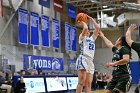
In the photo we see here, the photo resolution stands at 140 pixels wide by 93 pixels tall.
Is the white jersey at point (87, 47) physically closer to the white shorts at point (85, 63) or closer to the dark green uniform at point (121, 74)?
the white shorts at point (85, 63)

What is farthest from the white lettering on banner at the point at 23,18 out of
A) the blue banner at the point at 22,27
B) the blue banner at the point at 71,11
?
the blue banner at the point at 71,11

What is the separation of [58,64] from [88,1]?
27.2ft

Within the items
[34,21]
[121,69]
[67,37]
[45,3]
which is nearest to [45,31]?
[34,21]

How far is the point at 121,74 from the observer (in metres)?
6.27

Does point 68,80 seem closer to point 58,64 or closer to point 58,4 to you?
point 58,64

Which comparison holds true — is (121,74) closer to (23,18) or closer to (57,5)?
(23,18)

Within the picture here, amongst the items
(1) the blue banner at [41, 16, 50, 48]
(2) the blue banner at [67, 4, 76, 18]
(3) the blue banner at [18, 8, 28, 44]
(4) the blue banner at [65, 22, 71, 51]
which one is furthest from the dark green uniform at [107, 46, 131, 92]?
(2) the blue banner at [67, 4, 76, 18]

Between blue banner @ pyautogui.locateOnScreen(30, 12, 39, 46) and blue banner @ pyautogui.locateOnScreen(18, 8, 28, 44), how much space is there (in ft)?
2.31

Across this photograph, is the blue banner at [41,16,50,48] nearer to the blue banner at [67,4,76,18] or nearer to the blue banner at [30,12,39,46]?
the blue banner at [30,12,39,46]

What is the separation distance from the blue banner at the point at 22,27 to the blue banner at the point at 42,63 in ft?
4.45

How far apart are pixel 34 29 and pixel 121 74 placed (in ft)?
51.9

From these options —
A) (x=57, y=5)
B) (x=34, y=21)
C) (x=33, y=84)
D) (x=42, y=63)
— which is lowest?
(x=33, y=84)

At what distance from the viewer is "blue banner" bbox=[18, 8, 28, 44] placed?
2001 cm

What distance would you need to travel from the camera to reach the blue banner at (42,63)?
21.3 m
